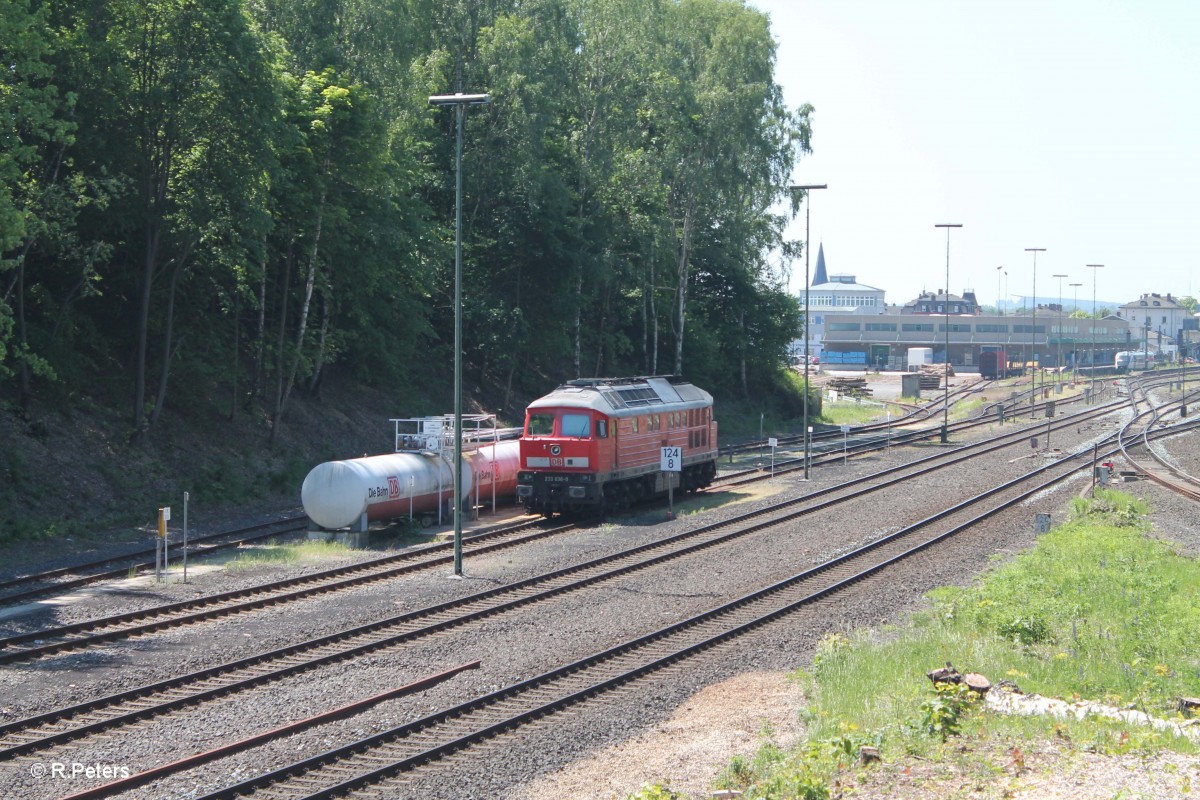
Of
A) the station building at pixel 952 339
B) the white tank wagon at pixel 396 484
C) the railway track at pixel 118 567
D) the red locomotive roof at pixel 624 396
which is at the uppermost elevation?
the station building at pixel 952 339

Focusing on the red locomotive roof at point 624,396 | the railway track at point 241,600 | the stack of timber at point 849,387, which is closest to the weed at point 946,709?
the railway track at point 241,600

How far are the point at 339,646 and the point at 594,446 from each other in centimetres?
1363

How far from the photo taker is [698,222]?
59719 mm

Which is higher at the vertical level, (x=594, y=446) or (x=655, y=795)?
(x=594, y=446)

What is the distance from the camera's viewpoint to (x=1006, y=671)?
15.4m

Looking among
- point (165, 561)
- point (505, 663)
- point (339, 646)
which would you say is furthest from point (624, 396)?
point (505, 663)

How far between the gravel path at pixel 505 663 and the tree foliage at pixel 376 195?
9.26m

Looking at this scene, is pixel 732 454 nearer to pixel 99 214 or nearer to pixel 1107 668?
pixel 99 214

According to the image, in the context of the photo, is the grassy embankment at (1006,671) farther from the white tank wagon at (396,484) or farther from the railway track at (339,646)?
the white tank wagon at (396,484)

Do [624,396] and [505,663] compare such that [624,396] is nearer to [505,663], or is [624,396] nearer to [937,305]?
[505,663]

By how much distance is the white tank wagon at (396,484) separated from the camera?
89.6ft

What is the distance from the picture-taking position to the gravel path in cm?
1261

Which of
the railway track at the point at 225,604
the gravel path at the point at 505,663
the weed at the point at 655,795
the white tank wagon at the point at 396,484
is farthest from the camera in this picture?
the white tank wagon at the point at 396,484

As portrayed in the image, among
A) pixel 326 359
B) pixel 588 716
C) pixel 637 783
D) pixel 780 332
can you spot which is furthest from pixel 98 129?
pixel 780 332
